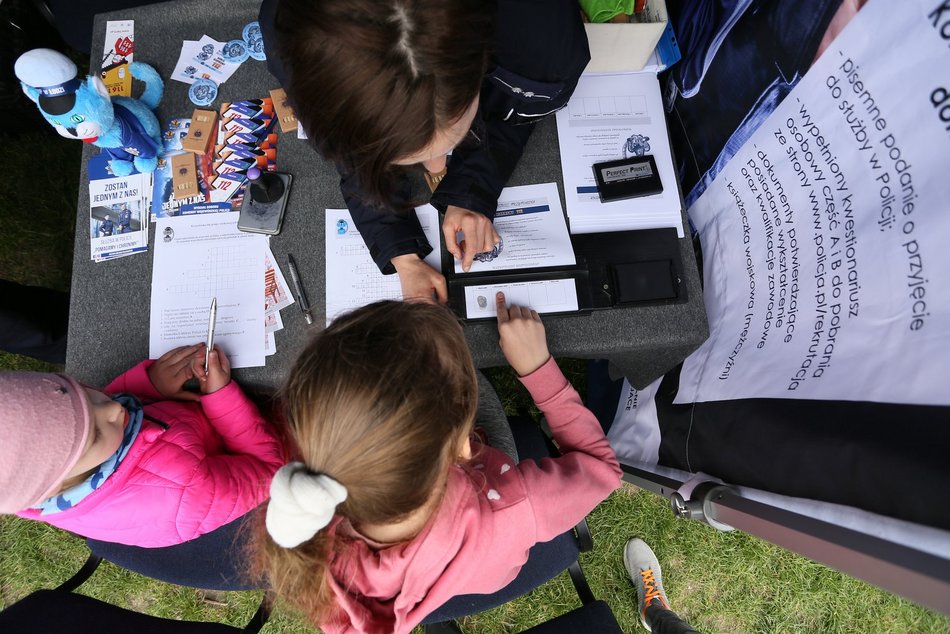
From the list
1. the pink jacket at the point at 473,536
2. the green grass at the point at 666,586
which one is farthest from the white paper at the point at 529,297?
the green grass at the point at 666,586

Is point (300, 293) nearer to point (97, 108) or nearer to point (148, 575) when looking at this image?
point (97, 108)

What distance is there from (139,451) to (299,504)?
488mm

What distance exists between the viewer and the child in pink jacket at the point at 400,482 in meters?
0.63

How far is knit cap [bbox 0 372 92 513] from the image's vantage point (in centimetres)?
69

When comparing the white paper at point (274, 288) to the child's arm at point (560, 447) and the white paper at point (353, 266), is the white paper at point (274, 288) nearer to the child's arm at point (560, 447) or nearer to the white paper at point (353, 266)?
the white paper at point (353, 266)

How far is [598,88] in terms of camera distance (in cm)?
107

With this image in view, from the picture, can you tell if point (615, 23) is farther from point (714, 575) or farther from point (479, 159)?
point (714, 575)

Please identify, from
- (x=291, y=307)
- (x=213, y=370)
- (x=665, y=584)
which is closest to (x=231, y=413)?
(x=213, y=370)

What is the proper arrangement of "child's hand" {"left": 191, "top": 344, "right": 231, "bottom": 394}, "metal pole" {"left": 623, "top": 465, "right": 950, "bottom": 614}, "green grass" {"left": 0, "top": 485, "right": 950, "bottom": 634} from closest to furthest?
"metal pole" {"left": 623, "top": 465, "right": 950, "bottom": 614}
"child's hand" {"left": 191, "top": 344, "right": 231, "bottom": 394}
"green grass" {"left": 0, "top": 485, "right": 950, "bottom": 634}

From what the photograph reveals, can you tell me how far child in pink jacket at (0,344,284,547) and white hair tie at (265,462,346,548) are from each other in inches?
15.1

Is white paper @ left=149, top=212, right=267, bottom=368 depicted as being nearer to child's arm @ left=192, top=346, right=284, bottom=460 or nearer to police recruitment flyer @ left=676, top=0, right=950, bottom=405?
child's arm @ left=192, top=346, right=284, bottom=460

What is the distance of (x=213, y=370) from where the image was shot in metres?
0.94

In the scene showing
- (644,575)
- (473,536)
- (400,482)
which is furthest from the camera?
(644,575)

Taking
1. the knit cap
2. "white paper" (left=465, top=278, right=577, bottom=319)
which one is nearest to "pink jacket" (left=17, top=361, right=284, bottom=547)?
the knit cap
